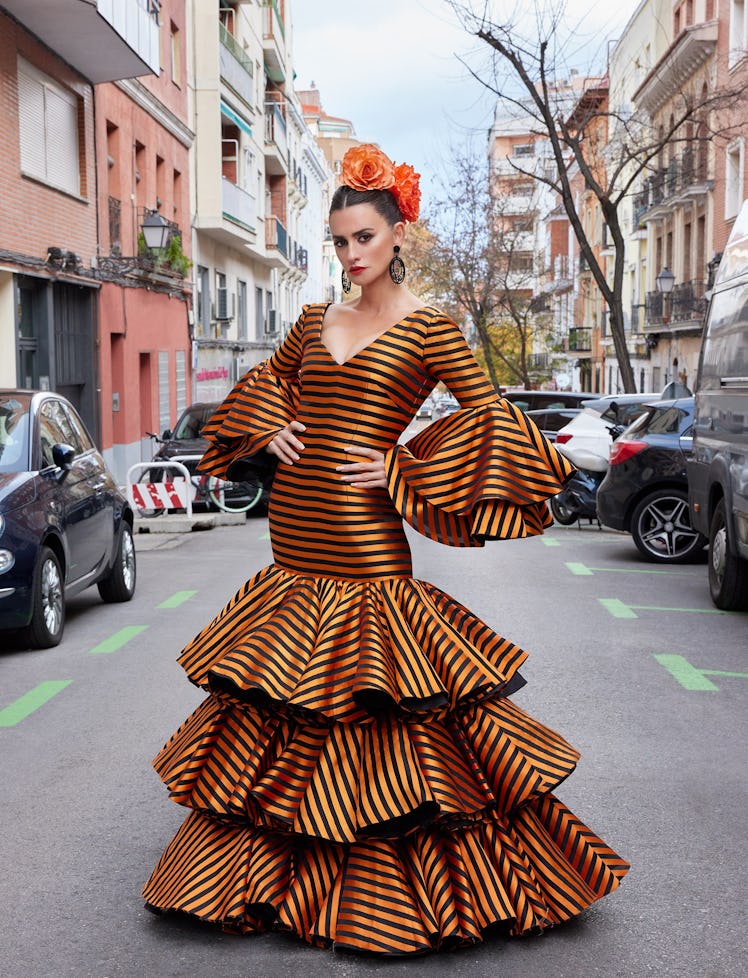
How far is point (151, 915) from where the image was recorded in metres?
4.04

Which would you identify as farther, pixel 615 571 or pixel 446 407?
pixel 446 407

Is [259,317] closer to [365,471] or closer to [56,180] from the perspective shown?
[56,180]

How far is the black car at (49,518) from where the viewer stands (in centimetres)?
856

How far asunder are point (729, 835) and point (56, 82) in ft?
61.9

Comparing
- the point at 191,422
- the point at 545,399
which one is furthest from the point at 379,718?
the point at 545,399

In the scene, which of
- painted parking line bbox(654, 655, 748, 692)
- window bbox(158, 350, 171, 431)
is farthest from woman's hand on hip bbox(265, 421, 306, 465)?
window bbox(158, 350, 171, 431)

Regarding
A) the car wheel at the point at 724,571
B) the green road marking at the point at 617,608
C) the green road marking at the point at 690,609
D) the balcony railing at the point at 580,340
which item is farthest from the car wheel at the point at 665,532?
the balcony railing at the point at 580,340

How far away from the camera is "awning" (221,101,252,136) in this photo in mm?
35969

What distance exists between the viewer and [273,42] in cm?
4512

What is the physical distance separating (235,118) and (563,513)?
22289mm

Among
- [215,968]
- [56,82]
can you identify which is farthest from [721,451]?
[56,82]

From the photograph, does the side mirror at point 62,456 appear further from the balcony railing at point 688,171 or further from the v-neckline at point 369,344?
the balcony railing at point 688,171

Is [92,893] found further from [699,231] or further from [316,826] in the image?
[699,231]

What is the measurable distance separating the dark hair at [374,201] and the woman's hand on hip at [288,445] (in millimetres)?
622
